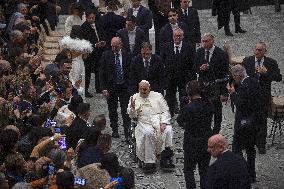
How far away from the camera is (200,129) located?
11.4 m

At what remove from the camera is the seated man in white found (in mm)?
12789

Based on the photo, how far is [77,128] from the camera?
430 inches

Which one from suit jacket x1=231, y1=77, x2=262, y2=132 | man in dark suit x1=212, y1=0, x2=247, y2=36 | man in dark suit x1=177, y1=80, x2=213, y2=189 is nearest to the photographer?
man in dark suit x1=177, y1=80, x2=213, y2=189

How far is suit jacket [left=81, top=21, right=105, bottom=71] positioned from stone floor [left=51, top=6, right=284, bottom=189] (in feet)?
2.15

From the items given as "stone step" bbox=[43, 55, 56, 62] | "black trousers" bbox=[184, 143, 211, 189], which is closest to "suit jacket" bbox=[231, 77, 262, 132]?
"black trousers" bbox=[184, 143, 211, 189]

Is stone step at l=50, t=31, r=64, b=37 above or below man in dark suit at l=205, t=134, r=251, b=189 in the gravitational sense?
above

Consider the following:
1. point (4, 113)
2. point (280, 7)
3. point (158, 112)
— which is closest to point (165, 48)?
point (158, 112)

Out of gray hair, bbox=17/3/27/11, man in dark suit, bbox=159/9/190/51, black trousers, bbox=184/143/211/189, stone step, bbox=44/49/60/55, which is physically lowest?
black trousers, bbox=184/143/211/189

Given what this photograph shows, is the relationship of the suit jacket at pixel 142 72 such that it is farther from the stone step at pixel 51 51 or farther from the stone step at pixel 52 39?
the stone step at pixel 52 39

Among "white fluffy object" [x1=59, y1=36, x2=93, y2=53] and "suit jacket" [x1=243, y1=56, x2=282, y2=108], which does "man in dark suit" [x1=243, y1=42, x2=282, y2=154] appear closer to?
"suit jacket" [x1=243, y1=56, x2=282, y2=108]

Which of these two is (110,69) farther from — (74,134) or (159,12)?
(159,12)

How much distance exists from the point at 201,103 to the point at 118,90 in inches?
127

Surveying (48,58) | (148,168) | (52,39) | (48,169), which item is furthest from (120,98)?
(48,169)

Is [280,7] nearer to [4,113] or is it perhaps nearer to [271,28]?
[271,28]
